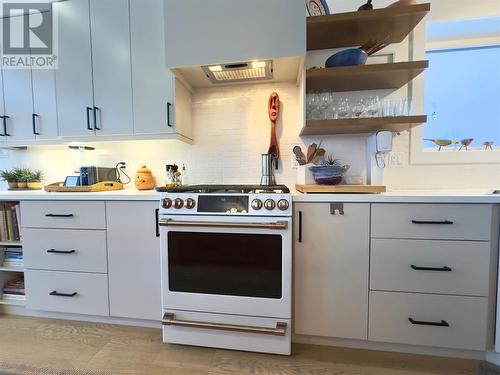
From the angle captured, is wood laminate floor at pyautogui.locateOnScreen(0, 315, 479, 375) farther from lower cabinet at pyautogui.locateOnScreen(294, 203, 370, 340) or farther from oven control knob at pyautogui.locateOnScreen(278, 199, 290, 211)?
oven control knob at pyautogui.locateOnScreen(278, 199, 290, 211)

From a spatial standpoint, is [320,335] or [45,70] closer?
[320,335]

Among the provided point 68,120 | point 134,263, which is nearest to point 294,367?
point 134,263

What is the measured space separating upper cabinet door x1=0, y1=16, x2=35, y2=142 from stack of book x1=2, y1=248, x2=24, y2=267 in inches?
36.7

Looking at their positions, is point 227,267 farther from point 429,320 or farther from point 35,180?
point 35,180

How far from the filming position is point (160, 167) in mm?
2139

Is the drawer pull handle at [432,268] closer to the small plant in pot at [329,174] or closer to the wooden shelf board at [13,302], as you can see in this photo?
the small plant in pot at [329,174]

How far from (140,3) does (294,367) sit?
2630 mm

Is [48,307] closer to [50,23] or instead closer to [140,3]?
[50,23]

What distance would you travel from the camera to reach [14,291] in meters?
1.85

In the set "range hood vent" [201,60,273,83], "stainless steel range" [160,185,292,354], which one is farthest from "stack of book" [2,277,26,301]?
"range hood vent" [201,60,273,83]

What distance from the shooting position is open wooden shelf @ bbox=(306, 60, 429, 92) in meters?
1.46

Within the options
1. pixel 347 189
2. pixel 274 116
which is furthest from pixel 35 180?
pixel 347 189

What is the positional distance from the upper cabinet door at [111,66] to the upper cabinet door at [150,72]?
0.06 meters

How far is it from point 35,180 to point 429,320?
3.25 meters
